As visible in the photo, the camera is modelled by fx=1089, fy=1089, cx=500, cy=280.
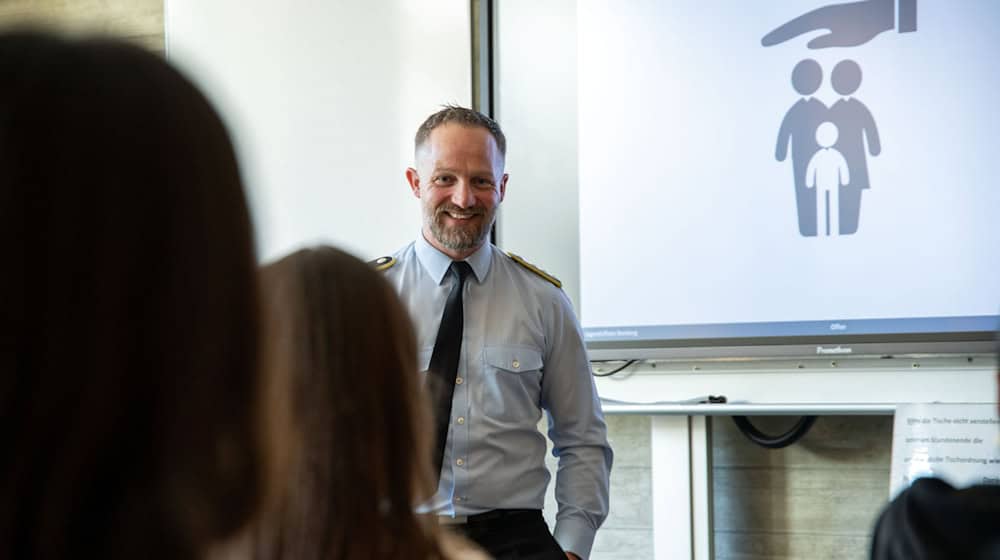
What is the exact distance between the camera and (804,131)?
3242mm

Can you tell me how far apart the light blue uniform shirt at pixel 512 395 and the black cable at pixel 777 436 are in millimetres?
775

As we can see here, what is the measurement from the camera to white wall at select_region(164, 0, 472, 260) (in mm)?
3850

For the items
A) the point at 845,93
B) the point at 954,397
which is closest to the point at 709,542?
the point at 954,397

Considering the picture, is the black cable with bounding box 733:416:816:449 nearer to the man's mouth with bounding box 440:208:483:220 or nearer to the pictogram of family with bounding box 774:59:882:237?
the pictogram of family with bounding box 774:59:882:237

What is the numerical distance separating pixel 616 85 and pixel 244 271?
10.2ft

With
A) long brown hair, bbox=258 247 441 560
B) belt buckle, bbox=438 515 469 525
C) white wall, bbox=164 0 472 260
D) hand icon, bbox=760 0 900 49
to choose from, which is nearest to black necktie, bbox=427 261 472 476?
belt buckle, bbox=438 515 469 525

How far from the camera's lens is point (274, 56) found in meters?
4.15

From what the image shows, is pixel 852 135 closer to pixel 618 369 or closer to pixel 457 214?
pixel 618 369

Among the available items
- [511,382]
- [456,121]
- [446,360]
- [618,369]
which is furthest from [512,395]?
[618,369]

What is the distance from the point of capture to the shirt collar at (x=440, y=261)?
9.11 ft

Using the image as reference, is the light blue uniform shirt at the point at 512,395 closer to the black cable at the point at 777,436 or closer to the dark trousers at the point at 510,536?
the dark trousers at the point at 510,536

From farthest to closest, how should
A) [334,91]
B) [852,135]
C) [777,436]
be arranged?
1. [334,91]
2. [777,436]
3. [852,135]

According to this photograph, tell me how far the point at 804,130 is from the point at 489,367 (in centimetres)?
126

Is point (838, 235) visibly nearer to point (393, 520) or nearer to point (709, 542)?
point (709, 542)
